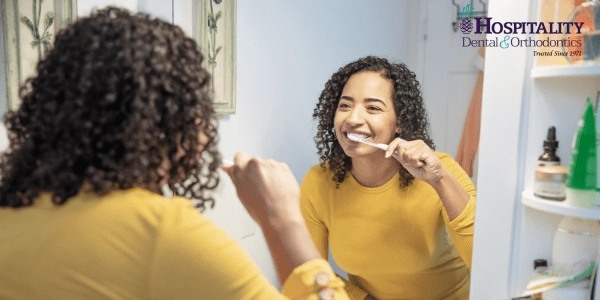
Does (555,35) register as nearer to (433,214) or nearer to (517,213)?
(517,213)

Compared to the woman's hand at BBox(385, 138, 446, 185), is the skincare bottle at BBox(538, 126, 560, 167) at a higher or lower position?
higher

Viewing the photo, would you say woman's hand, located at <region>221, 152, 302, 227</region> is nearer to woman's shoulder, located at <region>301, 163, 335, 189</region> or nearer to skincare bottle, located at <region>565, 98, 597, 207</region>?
skincare bottle, located at <region>565, 98, 597, 207</region>

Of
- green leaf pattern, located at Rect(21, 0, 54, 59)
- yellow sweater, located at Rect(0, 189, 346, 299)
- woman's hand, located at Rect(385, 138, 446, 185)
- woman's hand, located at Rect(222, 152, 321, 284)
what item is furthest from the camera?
woman's hand, located at Rect(385, 138, 446, 185)

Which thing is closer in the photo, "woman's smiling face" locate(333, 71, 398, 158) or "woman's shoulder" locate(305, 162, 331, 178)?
"woman's smiling face" locate(333, 71, 398, 158)

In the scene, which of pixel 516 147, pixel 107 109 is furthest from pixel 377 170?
pixel 107 109

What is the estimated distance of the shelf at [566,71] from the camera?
62 centimetres

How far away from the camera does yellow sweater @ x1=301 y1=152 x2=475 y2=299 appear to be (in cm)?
107

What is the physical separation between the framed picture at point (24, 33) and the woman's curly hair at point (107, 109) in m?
0.16

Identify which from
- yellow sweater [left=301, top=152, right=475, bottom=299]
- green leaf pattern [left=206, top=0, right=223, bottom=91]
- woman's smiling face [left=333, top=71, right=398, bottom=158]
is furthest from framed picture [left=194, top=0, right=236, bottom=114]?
yellow sweater [left=301, top=152, right=475, bottom=299]

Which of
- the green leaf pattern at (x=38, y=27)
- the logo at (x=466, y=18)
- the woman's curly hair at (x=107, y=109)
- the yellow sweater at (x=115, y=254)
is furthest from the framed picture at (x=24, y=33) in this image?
the logo at (x=466, y=18)

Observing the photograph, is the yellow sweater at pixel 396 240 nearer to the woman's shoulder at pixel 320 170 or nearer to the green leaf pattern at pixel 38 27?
the woman's shoulder at pixel 320 170

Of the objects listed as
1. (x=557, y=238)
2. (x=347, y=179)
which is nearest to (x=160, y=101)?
(x=557, y=238)

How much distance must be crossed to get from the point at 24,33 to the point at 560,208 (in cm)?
83

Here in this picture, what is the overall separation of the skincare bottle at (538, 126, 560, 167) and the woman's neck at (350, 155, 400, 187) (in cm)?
44
